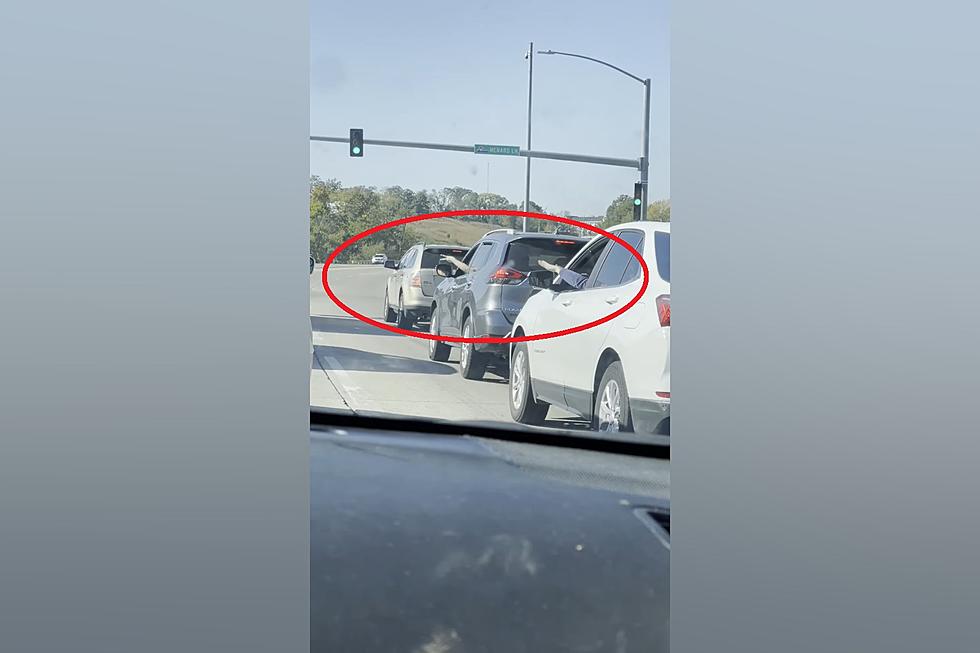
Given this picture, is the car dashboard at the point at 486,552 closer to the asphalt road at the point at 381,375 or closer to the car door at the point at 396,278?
the asphalt road at the point at 381,375

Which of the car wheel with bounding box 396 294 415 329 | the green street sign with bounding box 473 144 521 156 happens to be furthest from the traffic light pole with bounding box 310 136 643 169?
the car wheel with bounding box 396 294 415 329

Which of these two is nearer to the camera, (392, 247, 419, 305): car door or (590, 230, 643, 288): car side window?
(590, 230, 643, 288): car side window

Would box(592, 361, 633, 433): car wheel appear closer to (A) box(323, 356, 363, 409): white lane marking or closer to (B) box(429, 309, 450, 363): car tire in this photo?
(A) box(323, 356, 363, 409): white lane marking

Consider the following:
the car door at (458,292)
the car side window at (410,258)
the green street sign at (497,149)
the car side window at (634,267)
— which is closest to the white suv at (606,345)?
the car side window at (634,267)

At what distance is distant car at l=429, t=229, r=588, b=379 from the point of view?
20.9 feet

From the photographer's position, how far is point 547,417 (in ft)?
19.5

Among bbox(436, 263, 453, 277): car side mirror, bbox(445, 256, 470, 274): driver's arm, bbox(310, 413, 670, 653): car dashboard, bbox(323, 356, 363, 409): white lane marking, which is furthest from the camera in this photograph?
bbox(436, 263, 453, 277): car side mirror

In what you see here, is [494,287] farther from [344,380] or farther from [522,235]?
A: [344,380]

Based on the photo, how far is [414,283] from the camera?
867cm

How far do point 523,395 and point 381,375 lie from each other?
5.37 ft

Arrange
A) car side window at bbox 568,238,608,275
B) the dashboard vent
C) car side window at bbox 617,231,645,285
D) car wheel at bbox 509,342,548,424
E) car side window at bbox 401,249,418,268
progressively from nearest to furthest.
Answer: the dashboard vent
car side window at bbox 617,231,645,285
car side window at bbox 568,238,608,275
car wheel at bbox 509,342,548,424
car side window at bbox 401,249,418,268

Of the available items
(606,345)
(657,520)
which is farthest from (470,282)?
(657,520)

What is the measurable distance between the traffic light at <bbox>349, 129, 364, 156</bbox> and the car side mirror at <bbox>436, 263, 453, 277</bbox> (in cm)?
888
